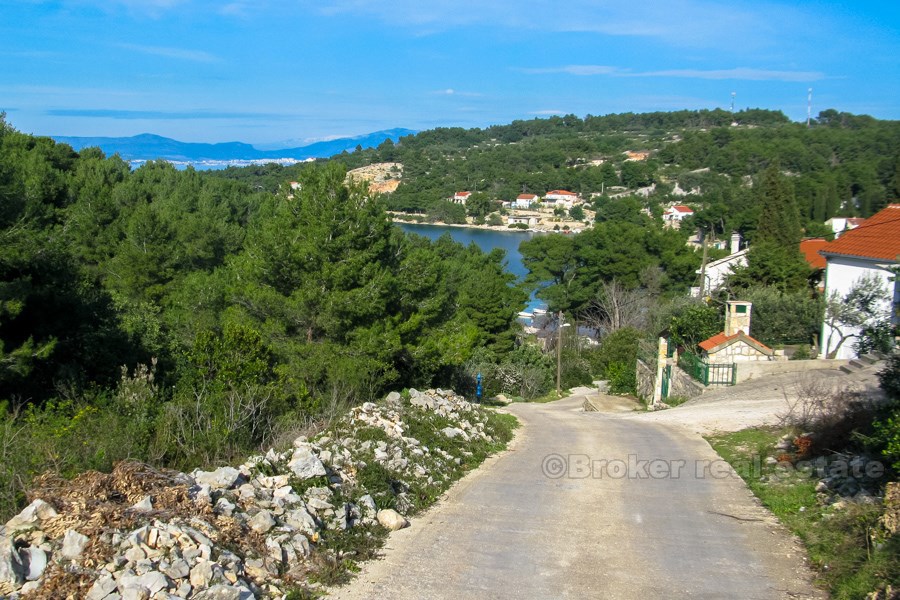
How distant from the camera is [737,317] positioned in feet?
71.8

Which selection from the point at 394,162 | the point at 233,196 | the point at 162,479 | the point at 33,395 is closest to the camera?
the point at 162,479

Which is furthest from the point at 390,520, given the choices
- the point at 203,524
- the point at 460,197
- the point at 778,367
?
the point at 460,197

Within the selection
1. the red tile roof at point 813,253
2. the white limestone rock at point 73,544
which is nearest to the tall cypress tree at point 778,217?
the red tile roof at point 813,253

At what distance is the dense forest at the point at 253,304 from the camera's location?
867 cm

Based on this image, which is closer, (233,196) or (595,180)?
(233,196)

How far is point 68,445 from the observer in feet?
21.4

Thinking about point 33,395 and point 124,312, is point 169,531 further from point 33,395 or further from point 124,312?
point 124,312

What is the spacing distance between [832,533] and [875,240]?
2025 centimetres

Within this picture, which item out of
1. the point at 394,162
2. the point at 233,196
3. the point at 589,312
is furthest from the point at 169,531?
the point at 394,162

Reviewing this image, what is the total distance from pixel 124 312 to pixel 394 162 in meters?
159

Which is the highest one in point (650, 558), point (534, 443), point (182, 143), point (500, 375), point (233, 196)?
point (182, 143)

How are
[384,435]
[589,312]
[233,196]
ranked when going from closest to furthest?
[384,435]
[233,196]
[589,312]

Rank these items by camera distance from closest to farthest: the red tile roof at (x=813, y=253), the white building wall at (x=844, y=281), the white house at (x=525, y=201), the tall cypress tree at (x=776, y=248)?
the white building wall at (x=844, y=281) < the tall cypress tree at (x=776, y=248) < the red tile roof at (x=813, y=253) < the white house at (x=525, y=201)

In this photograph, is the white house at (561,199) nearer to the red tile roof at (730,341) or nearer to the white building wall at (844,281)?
the white building wall at (844,281)
